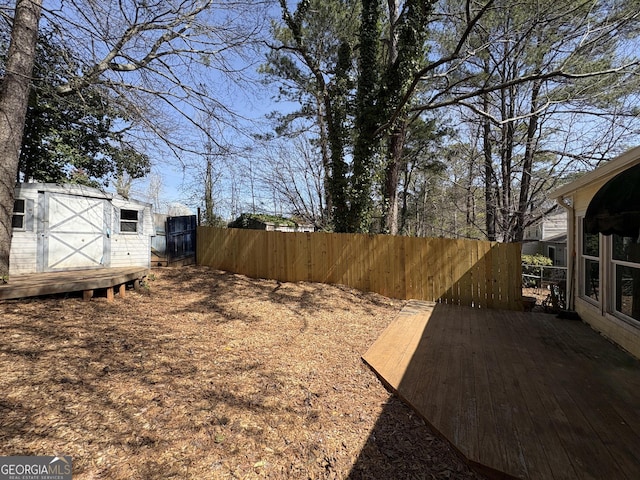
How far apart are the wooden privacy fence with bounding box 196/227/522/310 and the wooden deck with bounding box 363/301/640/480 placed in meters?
1.36

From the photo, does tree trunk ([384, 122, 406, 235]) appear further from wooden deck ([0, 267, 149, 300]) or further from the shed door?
the shed door

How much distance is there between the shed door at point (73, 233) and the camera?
229 inches

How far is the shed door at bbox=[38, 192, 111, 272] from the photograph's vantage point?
5812 mm

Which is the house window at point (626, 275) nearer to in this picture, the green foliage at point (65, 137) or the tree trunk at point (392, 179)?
the tree trunk at point (392, 179)

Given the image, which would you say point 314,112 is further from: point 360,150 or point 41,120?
point 41,120

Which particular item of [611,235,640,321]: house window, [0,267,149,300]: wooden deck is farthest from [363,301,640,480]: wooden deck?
[0,267,149,300]: wooden deck

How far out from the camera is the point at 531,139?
10.3m

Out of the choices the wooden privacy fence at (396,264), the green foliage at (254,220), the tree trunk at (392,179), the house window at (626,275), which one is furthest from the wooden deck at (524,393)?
the green foliage at (254,220)

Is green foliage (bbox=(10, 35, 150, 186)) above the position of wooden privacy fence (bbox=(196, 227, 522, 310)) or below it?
above

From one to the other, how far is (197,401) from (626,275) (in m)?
5.36

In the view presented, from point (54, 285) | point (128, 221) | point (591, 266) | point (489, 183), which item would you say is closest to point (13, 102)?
point (54, 285)

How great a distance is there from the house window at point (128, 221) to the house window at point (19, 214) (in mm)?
1694

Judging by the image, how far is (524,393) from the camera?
2.67m

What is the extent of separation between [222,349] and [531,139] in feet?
40.4
